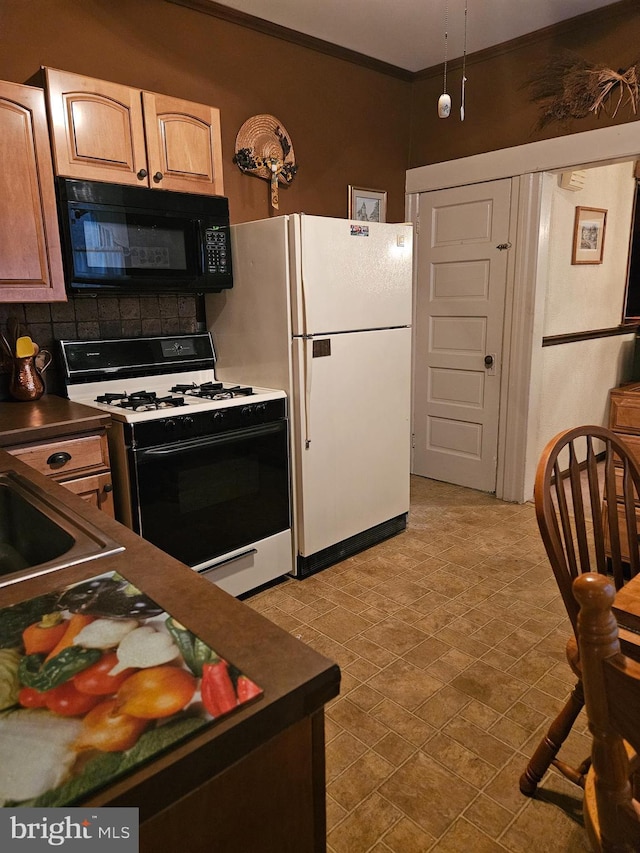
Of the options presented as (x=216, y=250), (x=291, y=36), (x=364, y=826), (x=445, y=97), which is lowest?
(x=364, y=826)

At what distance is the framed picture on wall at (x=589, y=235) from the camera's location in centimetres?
392

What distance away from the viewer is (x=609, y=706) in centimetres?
67

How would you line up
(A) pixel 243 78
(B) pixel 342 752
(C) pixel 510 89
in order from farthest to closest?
(C) pixel 510 89
(A) pixel 243 78
(B) pixel 342 752

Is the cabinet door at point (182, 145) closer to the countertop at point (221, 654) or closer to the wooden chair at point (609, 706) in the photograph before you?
the countertop at point (221, 654)

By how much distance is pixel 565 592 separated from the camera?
1.35m

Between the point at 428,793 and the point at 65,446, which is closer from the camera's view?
the point at 428,793

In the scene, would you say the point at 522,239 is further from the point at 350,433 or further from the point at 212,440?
the point at 212,440

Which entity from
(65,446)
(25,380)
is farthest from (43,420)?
(25,380)

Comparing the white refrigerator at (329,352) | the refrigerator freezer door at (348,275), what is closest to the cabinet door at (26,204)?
the white refrigerator at (329,352)

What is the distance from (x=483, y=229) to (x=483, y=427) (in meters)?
1.28

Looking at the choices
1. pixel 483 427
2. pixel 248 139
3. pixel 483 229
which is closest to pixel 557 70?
pixel 483 229

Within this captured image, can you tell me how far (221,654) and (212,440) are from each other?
1.77 meters

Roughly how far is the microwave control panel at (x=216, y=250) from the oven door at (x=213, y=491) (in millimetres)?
798

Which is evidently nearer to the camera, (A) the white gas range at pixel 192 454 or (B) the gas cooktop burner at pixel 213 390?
(A) the white gas range at pixel 192 454
